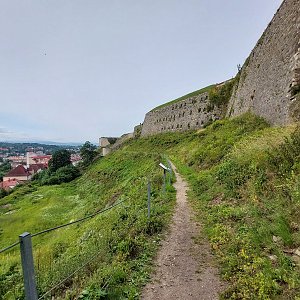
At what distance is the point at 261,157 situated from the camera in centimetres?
817

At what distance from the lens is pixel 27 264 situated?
2705 mm

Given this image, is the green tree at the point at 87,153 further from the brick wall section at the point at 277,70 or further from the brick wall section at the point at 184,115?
the brick wall section at the point at 277,70

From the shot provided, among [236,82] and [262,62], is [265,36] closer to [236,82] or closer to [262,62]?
[262,62]

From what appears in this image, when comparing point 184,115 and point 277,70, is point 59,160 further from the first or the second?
point 277,70

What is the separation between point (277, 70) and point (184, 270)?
45.8ft

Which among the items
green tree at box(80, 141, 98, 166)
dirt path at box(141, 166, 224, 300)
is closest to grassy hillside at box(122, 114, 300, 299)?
dirt path at box(141, 166, 224, 300)

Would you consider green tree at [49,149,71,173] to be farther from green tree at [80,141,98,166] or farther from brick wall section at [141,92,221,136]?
brick wall section at [141,92,221,136]

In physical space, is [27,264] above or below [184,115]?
below

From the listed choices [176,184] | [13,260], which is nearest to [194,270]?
[176,184]

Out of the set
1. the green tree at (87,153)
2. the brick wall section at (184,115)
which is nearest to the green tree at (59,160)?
the green tree at (87,153)

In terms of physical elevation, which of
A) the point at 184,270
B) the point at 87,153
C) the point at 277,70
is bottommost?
the point at 184,270

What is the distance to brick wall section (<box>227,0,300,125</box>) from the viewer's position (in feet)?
42.9

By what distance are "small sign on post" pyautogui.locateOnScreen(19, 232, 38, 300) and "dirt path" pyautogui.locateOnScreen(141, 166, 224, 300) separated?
76.8 inches

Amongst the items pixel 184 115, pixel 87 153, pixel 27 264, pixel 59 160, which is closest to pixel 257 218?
pixel 27 264
